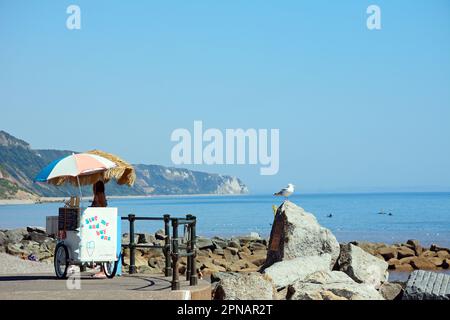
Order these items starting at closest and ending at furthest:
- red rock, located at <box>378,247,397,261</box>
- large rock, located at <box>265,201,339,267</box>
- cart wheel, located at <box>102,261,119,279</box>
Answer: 1. cart wheel, located at <box>102,261,119,279</box>
2. large rock, located at <box>265,201,339,267</box>
3. red rock, located at <box>378,247,397,261</box>

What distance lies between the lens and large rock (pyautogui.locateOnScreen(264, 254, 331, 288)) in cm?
1744

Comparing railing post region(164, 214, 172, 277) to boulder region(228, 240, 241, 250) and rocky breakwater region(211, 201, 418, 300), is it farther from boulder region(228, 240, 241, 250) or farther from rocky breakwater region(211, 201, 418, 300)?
boulder region(228, 240, 241, 250)

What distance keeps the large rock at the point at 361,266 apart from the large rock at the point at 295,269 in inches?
24.6

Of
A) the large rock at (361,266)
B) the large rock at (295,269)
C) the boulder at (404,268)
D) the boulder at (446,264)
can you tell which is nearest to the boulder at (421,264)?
the boulder at (404,268)

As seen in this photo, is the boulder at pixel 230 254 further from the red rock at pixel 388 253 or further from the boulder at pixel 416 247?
the boulder at pixel 416 247

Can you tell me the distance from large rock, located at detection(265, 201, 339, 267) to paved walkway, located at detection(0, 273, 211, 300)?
467cm

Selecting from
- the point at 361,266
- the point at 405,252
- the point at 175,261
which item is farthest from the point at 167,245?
the point at 405,252

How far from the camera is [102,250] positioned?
1478cm

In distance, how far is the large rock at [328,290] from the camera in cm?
1458

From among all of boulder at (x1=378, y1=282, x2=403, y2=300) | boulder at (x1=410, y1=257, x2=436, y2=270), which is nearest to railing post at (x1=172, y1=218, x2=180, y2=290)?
boulder at (x1=378, y1=282, x2=403, y2=300)

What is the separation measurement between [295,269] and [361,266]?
1.94 metres

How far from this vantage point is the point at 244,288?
1391 cm
